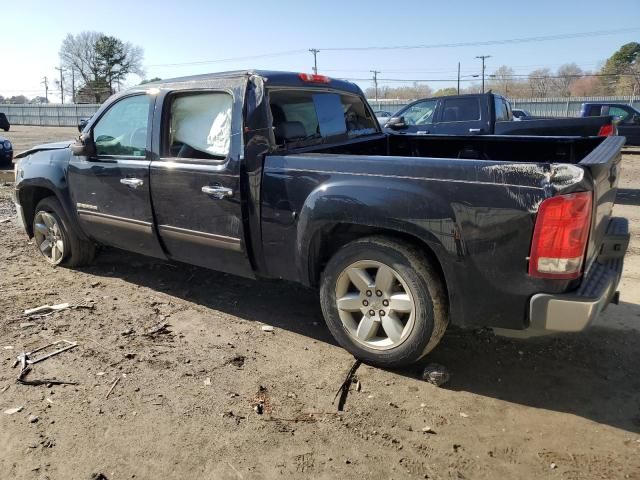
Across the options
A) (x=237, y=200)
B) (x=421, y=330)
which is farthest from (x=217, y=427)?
(x=237, y=200)

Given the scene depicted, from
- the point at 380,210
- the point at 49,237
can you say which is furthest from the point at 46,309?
the point at 380,210

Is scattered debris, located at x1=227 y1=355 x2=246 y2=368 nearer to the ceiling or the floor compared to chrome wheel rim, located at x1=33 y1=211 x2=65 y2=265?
nearer to the floor

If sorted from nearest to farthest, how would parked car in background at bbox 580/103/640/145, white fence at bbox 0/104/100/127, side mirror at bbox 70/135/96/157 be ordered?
side mirror at bbox 70/135/96/157 < parked car in background at bbox 580/103/640/145 < white fence at bbox 0/104/100/127

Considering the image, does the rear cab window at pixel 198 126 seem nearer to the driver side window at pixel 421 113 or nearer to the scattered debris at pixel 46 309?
the scattered debris at pixel 46 309

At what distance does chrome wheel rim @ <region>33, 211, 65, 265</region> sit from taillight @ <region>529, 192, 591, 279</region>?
4.58 metres

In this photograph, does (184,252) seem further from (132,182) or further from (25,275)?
(25,275)

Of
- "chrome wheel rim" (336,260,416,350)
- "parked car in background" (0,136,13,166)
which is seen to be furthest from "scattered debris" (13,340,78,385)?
"parked car in background" (0,136,13,166)

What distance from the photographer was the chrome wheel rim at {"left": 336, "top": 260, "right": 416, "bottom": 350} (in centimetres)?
324

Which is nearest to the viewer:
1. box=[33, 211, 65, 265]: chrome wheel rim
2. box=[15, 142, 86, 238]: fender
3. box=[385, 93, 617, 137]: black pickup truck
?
box=[15, 142, 86, 238]: fender

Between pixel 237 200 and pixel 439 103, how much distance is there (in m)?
7.75

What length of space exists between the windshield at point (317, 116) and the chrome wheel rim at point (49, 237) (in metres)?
2.83

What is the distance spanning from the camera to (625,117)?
1688 cm

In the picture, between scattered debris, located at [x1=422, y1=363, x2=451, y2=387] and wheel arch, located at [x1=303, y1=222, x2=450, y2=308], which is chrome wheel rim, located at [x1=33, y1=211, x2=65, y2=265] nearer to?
wheel arch, located at [x1=303, y1=222, x2=450, y2=308]

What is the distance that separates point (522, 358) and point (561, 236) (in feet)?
4.03
